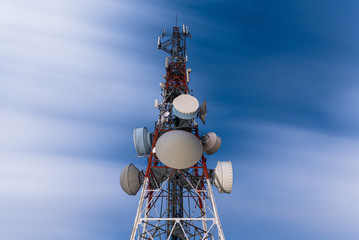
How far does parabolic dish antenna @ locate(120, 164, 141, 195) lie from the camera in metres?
19.9

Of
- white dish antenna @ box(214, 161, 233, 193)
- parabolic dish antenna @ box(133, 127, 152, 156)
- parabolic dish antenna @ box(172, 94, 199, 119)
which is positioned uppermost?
parabolic dish antenna @ box(172, 94, 199, 119)

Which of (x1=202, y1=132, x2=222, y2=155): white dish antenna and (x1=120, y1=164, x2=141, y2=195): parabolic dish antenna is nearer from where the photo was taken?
(x1=120, y1=164, x2=141, y2=195): parabolic dish antenna

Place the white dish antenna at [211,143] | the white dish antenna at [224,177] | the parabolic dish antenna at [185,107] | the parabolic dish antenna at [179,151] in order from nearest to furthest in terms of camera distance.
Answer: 1. the parabolic dish antenna at [179,151]
2. the white dish antenna at [224,177]
3. the parabolic dish antenna at [185,107]
4. the white dish antenna at [211,143]

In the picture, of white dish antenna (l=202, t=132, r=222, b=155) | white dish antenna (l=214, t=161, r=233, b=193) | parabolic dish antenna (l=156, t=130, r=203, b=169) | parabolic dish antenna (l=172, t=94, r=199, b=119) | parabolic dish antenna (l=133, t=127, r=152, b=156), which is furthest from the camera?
white dish antenna (l=202, t=132, r=222, b=155)

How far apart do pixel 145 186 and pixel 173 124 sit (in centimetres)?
624

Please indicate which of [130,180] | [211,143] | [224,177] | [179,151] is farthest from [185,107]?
[130,180]

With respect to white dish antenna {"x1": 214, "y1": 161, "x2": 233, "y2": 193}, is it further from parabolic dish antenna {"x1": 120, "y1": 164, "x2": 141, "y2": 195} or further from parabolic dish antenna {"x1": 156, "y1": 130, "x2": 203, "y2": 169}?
parabolic dish antenna {"x1": 120, "y1": 164, "x2": 141, "y2": 195}

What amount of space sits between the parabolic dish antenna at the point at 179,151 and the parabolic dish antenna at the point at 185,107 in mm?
2728

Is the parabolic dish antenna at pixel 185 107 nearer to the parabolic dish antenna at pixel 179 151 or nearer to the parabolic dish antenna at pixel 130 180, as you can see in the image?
the parabolic dish antenna at pixel 179 151

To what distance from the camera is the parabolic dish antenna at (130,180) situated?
19.9 metres

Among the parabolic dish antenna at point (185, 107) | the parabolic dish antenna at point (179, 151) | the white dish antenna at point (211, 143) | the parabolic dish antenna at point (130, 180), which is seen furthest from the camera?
the white dish antenna at point (211, 143)

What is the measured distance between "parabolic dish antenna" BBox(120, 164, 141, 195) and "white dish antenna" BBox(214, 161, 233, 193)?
6064mm

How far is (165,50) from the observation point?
27.9m

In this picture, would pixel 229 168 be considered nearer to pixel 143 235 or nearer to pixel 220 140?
pixel 220 140
